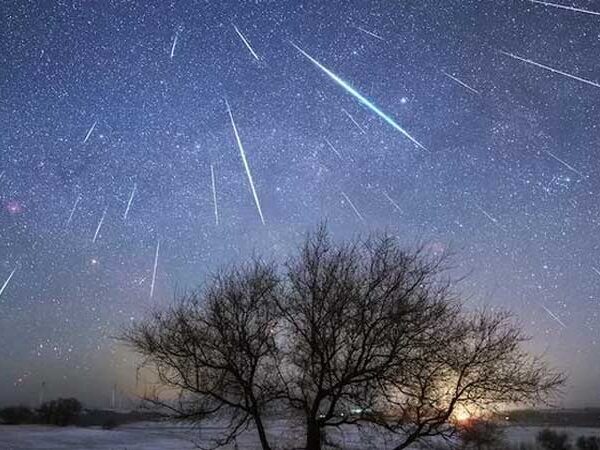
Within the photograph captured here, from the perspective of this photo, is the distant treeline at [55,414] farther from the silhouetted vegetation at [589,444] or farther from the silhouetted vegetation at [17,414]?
the silhouetted vegetation at [589,444]

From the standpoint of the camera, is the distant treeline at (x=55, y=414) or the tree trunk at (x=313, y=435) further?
the distant treeline at (x=55, y=414)

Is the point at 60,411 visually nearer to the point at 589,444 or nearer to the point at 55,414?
the point at 55,414

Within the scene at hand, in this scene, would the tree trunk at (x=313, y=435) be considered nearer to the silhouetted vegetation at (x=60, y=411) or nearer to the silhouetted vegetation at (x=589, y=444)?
the silhouetted vegetation at (x=589, y=444)

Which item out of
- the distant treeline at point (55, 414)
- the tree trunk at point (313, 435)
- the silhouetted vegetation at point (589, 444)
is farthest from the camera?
the distant treeline at point (55, 414)

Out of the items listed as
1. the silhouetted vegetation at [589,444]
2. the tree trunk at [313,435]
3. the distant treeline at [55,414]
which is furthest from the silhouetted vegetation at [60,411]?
the tree trunk at [313,435]

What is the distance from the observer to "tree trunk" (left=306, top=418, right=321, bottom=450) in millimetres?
15406

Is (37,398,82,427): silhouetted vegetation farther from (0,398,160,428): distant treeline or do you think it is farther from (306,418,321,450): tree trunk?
(306,418,321,450): tree trunk

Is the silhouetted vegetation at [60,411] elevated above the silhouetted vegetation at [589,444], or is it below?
above

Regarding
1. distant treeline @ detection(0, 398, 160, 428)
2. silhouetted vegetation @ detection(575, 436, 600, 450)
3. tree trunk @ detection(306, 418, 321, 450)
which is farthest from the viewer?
distant treeline @ detection(0, 398, 160, 428)

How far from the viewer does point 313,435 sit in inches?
609

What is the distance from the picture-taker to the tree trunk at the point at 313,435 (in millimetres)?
15406

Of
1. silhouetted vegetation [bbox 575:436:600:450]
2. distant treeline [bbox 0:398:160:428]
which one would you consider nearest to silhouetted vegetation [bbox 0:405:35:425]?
distant treeline [bbox 0:398:160:428]

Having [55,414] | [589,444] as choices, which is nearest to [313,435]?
[589,444]

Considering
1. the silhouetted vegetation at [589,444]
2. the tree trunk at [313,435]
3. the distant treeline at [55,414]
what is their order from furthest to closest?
the distant treeline at [55,414]
the silhouetted vegetation at [589,444]
the tree trunk at [313,435]
